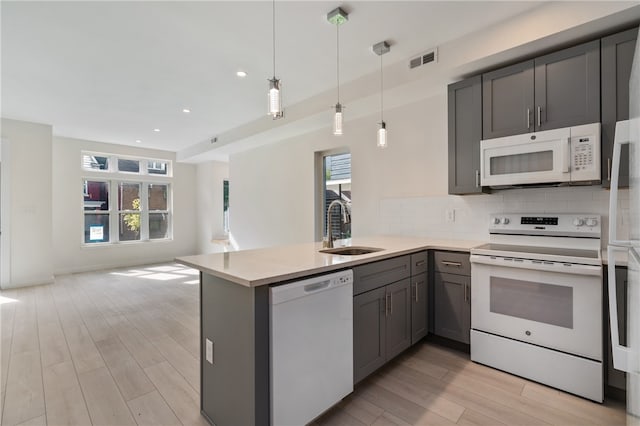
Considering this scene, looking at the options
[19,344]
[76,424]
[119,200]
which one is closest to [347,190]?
[76,424]

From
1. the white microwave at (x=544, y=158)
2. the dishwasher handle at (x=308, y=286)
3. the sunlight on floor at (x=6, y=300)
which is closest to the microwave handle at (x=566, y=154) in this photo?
the white microwave at (x=544, y=158)

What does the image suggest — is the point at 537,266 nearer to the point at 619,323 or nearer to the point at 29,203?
the point at 619,323

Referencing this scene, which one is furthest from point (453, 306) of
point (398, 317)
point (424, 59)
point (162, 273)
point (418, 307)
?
point (162, 273)

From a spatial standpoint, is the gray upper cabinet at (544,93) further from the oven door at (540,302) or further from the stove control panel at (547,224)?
the oven door at (540,302)

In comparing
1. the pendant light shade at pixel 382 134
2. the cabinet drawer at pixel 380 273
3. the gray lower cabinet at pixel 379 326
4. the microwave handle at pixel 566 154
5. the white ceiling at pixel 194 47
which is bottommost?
the gray lower cabinet at pixel 379 326

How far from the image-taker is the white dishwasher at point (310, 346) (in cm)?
143

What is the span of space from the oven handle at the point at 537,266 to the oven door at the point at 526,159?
0.66 m

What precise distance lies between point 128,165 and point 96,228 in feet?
5.19

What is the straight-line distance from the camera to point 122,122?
500cm

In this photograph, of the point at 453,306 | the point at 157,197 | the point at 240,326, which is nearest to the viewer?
the point at 240,326

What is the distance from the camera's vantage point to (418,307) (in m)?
2.56

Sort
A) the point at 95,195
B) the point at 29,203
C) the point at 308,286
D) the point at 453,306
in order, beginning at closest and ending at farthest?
the point at 308,286, the point at 453,306, the point at 29,203, the point at 95,195

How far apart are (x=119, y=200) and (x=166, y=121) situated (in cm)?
299

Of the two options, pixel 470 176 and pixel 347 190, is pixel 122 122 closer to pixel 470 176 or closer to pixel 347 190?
pixel 347 190
